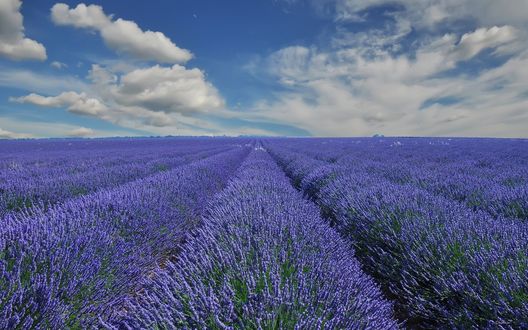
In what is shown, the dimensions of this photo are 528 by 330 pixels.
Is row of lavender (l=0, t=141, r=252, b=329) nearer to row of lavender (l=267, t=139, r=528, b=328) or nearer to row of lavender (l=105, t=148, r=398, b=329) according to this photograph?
row of lavender (l=105, t=148, r=398, b=329)

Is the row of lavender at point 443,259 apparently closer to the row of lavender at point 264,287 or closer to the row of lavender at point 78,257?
the row of lavender at point 264,287

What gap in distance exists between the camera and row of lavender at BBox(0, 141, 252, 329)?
1427 millimetres

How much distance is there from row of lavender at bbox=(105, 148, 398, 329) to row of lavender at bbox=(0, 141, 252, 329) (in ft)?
0.77

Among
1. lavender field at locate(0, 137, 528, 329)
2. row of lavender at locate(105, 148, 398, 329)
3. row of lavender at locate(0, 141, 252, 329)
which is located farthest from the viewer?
row of lavender at locate(0, 141, 252, 329)

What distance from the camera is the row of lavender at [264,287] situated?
3.94 ft

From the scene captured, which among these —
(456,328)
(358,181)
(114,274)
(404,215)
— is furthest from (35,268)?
(358,181)

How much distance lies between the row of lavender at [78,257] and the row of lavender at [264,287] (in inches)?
9.3

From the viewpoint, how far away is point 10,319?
4.20ft

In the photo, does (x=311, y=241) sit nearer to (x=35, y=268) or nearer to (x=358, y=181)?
(x=35, y=268)

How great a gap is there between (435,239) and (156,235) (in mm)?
2582

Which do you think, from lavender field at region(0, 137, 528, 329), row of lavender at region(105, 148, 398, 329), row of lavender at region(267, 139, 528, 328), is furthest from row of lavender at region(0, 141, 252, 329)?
row of lavender at region(267, 139, 528, 328)

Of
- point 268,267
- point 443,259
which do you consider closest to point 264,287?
point 268,267

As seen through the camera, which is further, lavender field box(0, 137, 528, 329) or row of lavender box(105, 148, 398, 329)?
lavender field box(0, 137, 528, 329)

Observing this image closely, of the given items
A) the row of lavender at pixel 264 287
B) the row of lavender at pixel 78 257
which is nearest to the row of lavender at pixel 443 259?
the row of lavender at pixel 264 287
